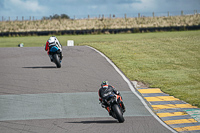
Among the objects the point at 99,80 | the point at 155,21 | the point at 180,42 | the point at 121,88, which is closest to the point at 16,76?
the point at 99,80

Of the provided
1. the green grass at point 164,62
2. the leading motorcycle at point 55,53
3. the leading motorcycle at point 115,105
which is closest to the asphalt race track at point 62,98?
the leading motorcycle at point 115,105

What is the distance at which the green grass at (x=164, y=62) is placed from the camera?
19.5 m

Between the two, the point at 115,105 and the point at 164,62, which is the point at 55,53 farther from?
the point at 115,105

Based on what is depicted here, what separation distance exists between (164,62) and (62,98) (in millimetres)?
11785

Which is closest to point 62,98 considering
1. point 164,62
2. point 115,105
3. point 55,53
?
point 115,105

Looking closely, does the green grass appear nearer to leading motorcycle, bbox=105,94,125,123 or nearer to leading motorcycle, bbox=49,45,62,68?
leading motorcycle, bbox=49,45,62,68

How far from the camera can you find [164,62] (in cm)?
2633

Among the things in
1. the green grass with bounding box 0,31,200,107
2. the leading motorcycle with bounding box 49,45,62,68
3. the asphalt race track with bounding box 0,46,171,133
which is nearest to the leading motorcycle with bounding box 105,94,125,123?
the asphalt race track with bounding box 0,46,171,133

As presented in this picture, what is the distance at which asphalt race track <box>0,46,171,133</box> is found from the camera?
12.4 metres

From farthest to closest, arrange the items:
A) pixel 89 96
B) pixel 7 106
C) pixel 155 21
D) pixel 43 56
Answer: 1. pixel 155 21
2. pixel 43 56
3. pixel 89 96
4. pixel 7 106

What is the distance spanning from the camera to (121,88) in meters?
18.5

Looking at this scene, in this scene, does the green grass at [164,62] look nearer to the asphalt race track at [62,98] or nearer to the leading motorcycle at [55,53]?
the asphalt race track at [62,98]

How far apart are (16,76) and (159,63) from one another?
10311 mm

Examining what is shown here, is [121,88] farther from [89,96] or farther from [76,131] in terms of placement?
[76,131]
